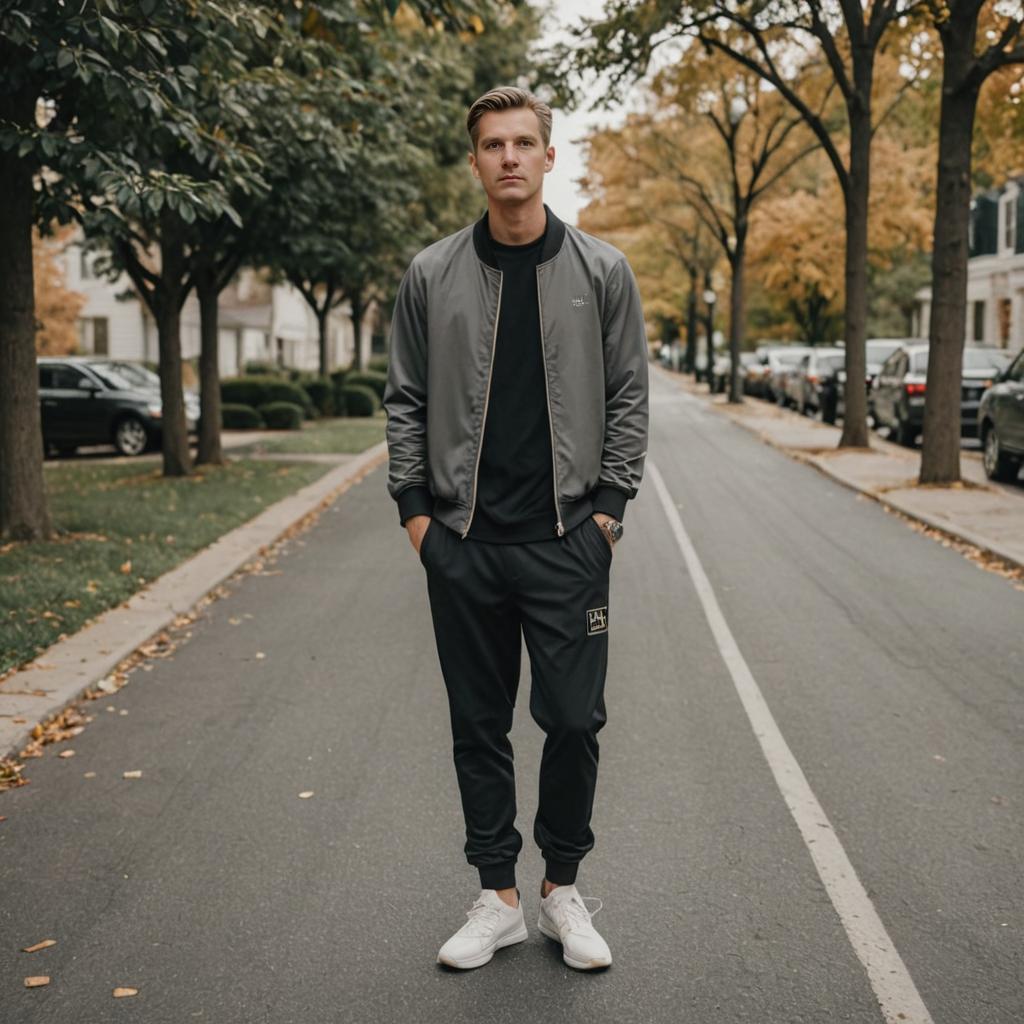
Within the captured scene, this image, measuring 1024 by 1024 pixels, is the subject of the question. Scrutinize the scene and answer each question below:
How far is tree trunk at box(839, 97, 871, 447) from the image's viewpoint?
810 inches

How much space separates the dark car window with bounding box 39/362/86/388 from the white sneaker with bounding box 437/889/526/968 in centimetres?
2019

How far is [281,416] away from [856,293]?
507 inches

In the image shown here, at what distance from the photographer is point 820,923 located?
4020mm

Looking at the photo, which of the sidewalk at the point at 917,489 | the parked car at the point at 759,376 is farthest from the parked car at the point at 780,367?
the sidewalk at the point at 917,489

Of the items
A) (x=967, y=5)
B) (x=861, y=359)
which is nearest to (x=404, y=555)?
(x=967, y=5)

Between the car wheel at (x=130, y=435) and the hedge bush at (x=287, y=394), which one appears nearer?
the car wheel at (x=130, y=435)

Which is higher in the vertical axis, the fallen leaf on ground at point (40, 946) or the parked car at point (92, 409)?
the parked car at point (92, 409)

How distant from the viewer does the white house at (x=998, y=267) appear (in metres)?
41.9

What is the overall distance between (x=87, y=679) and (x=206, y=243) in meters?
11.3

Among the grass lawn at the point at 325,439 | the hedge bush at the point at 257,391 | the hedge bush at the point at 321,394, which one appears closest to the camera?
the grass lawn at the point at 325,439

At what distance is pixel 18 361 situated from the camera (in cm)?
1122

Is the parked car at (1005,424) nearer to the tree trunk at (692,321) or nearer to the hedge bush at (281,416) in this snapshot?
the hedge bush at (281,416)

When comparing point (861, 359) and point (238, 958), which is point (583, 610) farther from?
point (861, 359)

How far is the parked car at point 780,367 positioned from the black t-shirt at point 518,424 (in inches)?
1360
